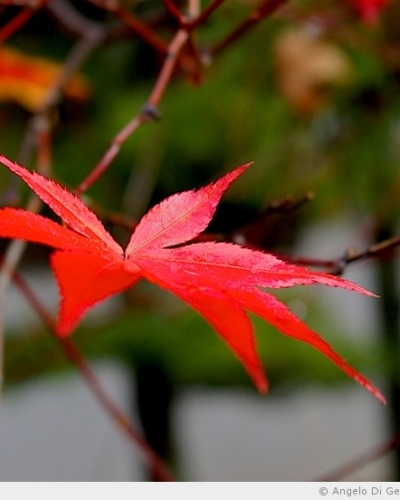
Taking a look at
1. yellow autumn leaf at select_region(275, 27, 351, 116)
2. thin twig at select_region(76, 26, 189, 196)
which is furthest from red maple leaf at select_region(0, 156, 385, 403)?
yellow autumn leaf at select_region(275, 27, 351, 116)

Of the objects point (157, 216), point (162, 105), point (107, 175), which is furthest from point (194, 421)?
point (157, 216)

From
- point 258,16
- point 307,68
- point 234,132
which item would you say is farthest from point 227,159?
point 258,16

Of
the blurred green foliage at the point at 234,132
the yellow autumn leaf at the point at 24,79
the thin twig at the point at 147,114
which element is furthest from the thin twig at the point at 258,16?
the blurred green foliage at the point at 234,132

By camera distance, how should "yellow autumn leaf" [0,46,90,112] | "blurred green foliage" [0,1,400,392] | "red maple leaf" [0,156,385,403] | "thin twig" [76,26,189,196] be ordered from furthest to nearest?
"blurred green foliage" [0,1,400,392] → "yellow autumn leaf" [0,46,90,112] → "thin twig" [76,26,189,196] → "red maple leaf" [0,156,385,403]

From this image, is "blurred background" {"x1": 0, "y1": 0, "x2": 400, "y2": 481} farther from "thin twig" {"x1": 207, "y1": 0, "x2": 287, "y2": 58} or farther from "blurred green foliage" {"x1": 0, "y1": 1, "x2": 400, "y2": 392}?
"thin twig" {"x1": 207, "y1": 0, "x2": 287, "y2": 58}

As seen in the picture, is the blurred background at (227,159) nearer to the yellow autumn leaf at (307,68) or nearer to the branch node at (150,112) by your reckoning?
the yellow autumn leaf at (307,68)

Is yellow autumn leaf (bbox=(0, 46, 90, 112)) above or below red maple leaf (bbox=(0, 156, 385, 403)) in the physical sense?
above
